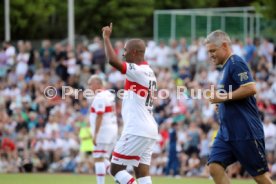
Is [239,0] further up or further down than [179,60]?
further up

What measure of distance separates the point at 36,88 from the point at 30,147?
2.63 m

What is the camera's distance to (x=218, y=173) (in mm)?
9914

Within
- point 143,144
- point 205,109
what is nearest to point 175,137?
point 205,109

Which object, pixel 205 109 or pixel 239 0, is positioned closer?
pixel 205 109

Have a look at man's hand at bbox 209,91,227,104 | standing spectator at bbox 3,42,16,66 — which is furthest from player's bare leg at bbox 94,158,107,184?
standing spectator at bbox 3,42,16,66

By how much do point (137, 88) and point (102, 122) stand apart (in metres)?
5.25

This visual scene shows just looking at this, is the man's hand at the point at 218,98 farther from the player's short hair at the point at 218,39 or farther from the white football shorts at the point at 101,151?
the white football shorts at the point at 101,151

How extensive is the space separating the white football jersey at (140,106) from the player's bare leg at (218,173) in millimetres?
1498

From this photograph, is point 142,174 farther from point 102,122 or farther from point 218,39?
point 102,122

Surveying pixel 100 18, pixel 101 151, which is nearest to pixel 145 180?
pixel 101 151

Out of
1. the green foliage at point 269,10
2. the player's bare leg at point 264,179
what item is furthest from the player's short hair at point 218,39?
the green foliage at point 269,10

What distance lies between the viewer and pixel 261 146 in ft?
32.2

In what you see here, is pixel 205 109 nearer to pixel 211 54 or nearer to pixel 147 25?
pixel 211 54

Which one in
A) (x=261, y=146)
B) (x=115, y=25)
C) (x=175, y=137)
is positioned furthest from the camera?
(x=115, y=25)
